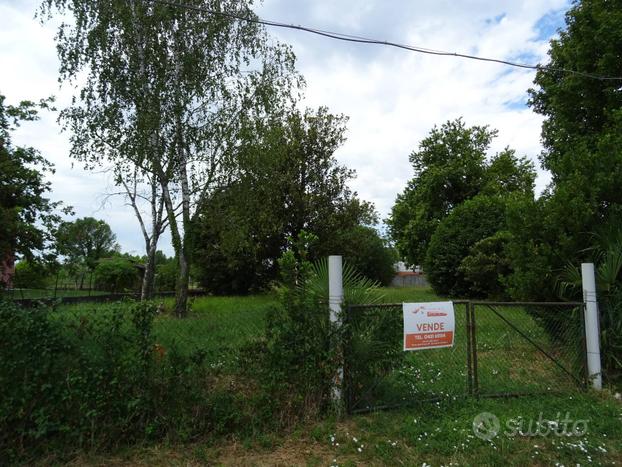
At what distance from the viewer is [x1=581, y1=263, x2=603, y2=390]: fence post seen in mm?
5461

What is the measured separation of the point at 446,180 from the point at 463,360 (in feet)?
80.2

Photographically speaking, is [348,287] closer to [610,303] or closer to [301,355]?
[301,355]

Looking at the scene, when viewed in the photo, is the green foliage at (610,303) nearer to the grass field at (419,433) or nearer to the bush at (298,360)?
the grass field at (419,433)

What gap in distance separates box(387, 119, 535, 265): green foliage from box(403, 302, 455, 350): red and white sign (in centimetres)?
2259

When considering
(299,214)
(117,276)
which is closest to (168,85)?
(299,214)

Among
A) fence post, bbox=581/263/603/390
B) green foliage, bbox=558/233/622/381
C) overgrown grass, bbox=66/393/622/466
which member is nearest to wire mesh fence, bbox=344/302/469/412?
overgrown grass, bbox=66/393/622/466

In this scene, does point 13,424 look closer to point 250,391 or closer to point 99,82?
point 250,391

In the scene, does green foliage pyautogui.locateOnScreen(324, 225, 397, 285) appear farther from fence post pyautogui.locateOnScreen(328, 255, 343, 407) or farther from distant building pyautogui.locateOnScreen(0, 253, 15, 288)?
fence post pyautogui.locateOnScreen(328, 255, 343, 407)

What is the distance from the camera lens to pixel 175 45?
1239 cm

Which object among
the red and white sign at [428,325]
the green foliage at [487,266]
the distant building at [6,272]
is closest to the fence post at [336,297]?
the red and white sign at [428,325]

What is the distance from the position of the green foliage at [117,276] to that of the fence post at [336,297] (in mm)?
27632

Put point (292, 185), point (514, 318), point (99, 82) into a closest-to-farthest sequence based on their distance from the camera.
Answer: point (514, 318) → point (99, 82) → point (292, 185)

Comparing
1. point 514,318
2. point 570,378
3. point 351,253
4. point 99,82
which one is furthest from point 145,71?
point 351,253

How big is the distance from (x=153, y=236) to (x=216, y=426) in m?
9.87
